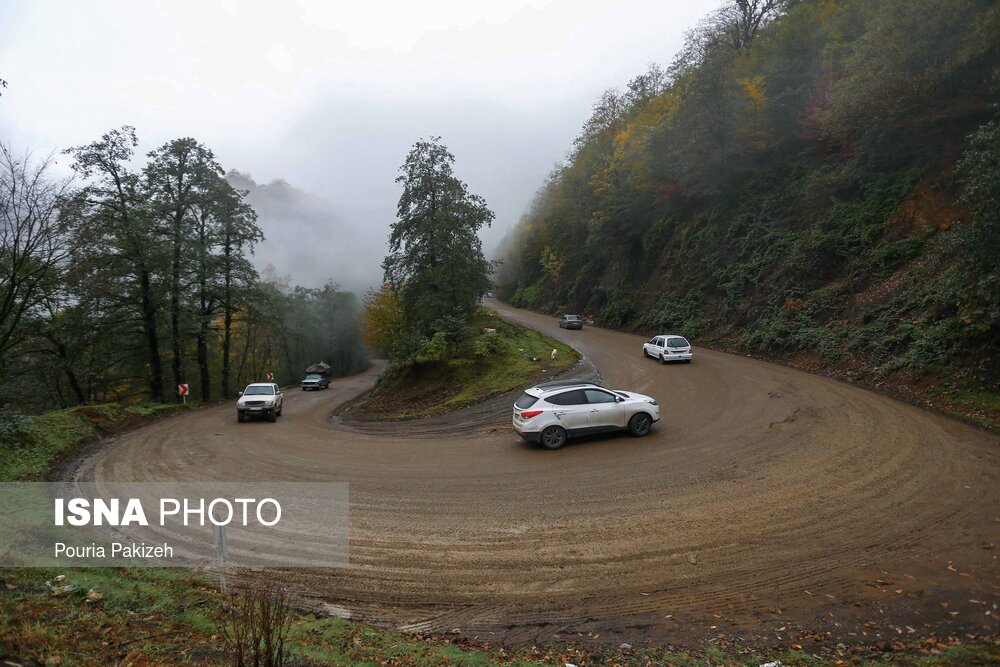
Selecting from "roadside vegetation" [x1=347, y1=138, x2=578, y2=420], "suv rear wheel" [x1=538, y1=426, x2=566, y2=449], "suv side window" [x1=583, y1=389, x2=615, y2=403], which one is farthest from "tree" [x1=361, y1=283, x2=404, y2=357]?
"suv rear wheel" [x1=538, y1=426, x2=566, y2=449]

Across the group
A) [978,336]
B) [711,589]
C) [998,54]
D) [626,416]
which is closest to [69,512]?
[711,589]

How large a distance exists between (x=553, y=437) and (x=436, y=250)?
1706 centimetres

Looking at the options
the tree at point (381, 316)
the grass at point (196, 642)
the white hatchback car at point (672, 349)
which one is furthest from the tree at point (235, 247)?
the grass at point (196, 642)

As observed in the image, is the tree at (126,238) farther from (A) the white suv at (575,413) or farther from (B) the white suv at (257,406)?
(A) the white suv at (575,413)

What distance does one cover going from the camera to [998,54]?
2108cm

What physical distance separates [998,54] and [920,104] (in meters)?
3.59

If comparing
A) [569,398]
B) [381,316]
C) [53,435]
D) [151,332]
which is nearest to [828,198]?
[569,398]

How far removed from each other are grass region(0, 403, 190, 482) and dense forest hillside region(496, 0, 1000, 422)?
80.9 ft

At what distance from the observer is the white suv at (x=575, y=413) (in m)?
13.0

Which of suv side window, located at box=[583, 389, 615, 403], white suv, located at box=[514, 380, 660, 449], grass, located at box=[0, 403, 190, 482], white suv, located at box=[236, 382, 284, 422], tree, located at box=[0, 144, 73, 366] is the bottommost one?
white suv, located at box=[236, 382, 284, 422]

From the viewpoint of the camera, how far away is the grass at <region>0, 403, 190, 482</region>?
11984 mm

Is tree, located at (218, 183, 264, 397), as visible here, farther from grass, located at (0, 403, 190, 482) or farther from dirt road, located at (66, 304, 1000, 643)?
dirt road, located at (66, 304, 1000, 643)

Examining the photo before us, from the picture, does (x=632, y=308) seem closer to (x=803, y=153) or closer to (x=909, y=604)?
(x=803, y=153)

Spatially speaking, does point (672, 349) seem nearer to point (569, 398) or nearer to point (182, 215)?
point (569, 398)
